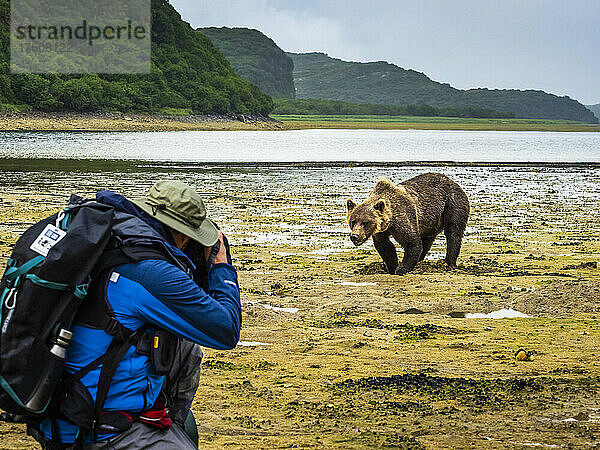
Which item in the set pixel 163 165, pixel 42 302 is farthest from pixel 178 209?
pixel 163 165

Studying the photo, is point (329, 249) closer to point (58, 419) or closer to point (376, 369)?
point (376, 369)

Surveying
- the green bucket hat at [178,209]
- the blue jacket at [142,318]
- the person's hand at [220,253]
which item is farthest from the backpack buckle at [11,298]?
the person's hand at [220,253]

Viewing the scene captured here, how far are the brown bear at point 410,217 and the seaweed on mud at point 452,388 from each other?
4768 mm

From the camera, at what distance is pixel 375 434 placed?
19.0ft

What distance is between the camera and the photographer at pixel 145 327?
11.1ft

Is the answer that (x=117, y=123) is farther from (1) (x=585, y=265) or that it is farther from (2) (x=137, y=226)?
(2) (x=137, y=226)

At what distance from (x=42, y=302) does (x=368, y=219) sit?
8.73 meters

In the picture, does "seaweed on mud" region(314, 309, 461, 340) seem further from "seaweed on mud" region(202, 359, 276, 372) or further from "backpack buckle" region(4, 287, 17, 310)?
"backpack buckle" region(4, 287, 17, 310)

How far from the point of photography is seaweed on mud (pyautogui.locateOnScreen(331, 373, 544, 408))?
Result: 6566 millimetres

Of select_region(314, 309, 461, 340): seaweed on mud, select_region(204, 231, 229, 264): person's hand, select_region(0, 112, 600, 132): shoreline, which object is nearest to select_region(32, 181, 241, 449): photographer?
select_region(204, 231, 229, 264): person's hand

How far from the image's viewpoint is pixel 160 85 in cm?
14012

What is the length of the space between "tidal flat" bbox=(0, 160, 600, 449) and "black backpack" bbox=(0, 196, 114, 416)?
2.38m

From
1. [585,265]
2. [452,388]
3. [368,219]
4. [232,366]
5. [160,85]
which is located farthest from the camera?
[160,85]

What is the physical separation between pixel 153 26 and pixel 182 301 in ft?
574
